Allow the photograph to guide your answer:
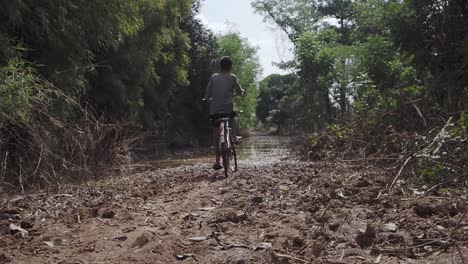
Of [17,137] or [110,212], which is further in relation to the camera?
[17,137]

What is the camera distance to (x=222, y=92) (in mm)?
7750

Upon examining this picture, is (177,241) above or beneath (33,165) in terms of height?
beneath

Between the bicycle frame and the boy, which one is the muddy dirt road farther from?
the boy

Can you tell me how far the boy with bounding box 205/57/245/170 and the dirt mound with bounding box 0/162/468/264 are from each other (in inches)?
80.5

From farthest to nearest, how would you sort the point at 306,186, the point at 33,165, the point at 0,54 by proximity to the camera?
the point at 0,54 → the point at 33,165 → the point at 306,186

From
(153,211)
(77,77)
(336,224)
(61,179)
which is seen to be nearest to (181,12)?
(77,77)

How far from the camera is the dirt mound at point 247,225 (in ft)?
10.4

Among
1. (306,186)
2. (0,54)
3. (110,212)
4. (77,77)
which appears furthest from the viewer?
(77,77)

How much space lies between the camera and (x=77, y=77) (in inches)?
387

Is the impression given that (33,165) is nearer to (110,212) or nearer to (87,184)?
(87,184)

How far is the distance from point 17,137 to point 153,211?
2606 millimetres

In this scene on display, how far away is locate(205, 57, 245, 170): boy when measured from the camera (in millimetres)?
7742

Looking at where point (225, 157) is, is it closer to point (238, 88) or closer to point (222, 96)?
point (222, 96)

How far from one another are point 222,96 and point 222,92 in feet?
Answer: 0.21
